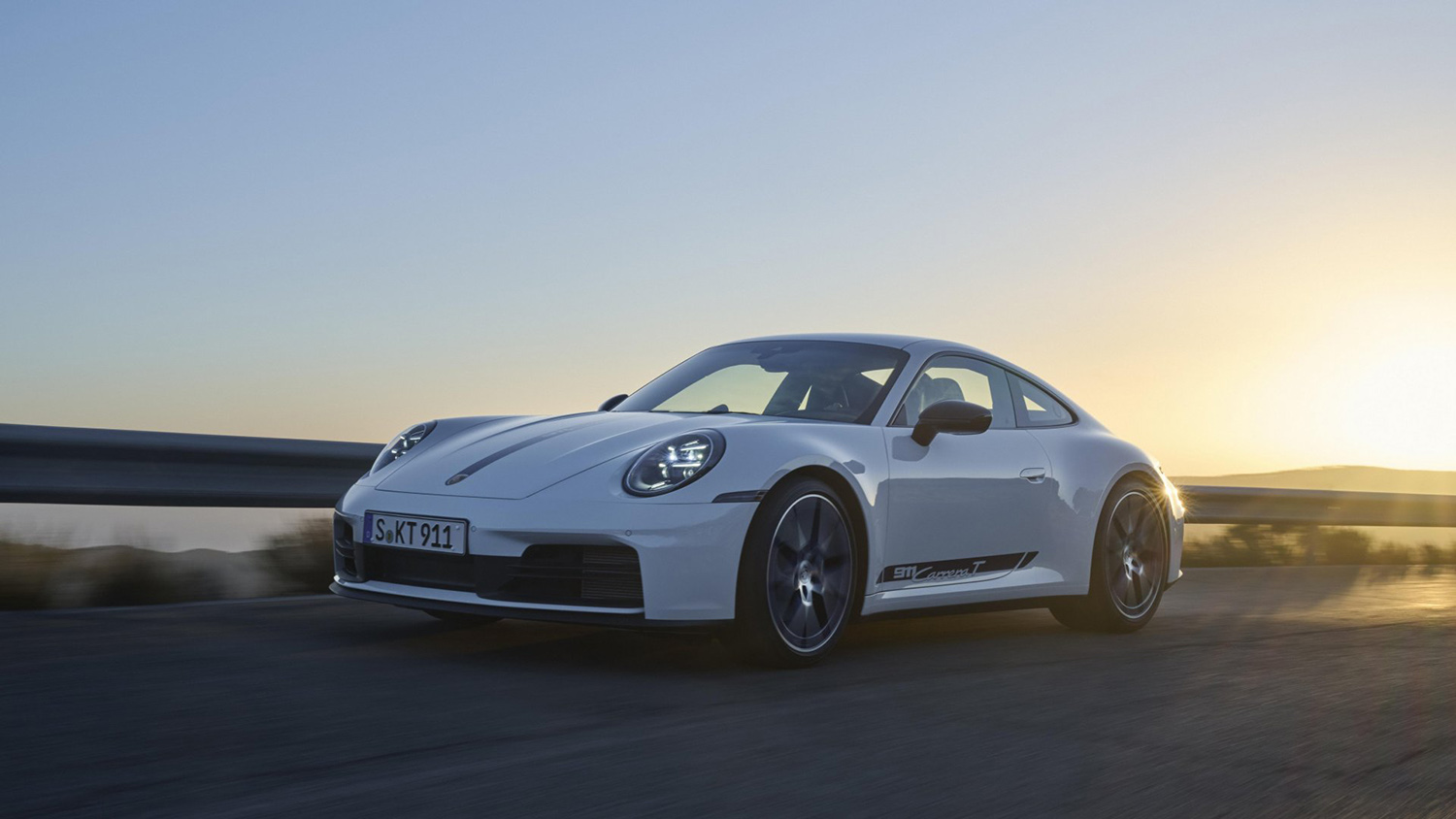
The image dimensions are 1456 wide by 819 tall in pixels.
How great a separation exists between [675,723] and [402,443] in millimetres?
2420

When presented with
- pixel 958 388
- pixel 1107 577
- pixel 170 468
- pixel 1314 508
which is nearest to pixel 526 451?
pixel 958 388

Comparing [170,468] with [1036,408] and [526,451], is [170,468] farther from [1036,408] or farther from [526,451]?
[1036,408]

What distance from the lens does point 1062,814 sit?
340 cm

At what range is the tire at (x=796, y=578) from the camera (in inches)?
203

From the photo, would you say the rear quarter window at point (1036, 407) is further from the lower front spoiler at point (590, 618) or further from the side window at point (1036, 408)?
the lower front spoiler at point (590, 618)

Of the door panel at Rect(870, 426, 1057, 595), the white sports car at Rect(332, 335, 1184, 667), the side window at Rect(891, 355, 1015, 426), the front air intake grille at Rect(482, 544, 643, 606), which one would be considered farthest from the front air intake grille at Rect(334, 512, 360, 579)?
the side window at Rect(891, 355, 1015, 426)

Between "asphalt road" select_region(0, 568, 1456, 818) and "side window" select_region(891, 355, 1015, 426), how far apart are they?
3.34 feet

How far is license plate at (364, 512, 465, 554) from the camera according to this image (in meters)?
5.19

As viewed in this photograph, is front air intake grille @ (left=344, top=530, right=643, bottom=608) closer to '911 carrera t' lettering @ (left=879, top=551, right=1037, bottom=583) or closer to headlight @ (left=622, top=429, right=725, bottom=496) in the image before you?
headlight @ (left=622, top=429, right=725, bottom=496)

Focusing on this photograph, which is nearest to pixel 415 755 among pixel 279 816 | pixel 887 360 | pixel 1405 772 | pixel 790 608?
pixel 279 816

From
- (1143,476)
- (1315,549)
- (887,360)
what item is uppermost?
(887,360)

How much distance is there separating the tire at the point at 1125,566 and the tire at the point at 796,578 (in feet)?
5.98

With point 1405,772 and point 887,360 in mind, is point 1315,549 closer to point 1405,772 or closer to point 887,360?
point 887,360

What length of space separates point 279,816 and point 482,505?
2190 mm
